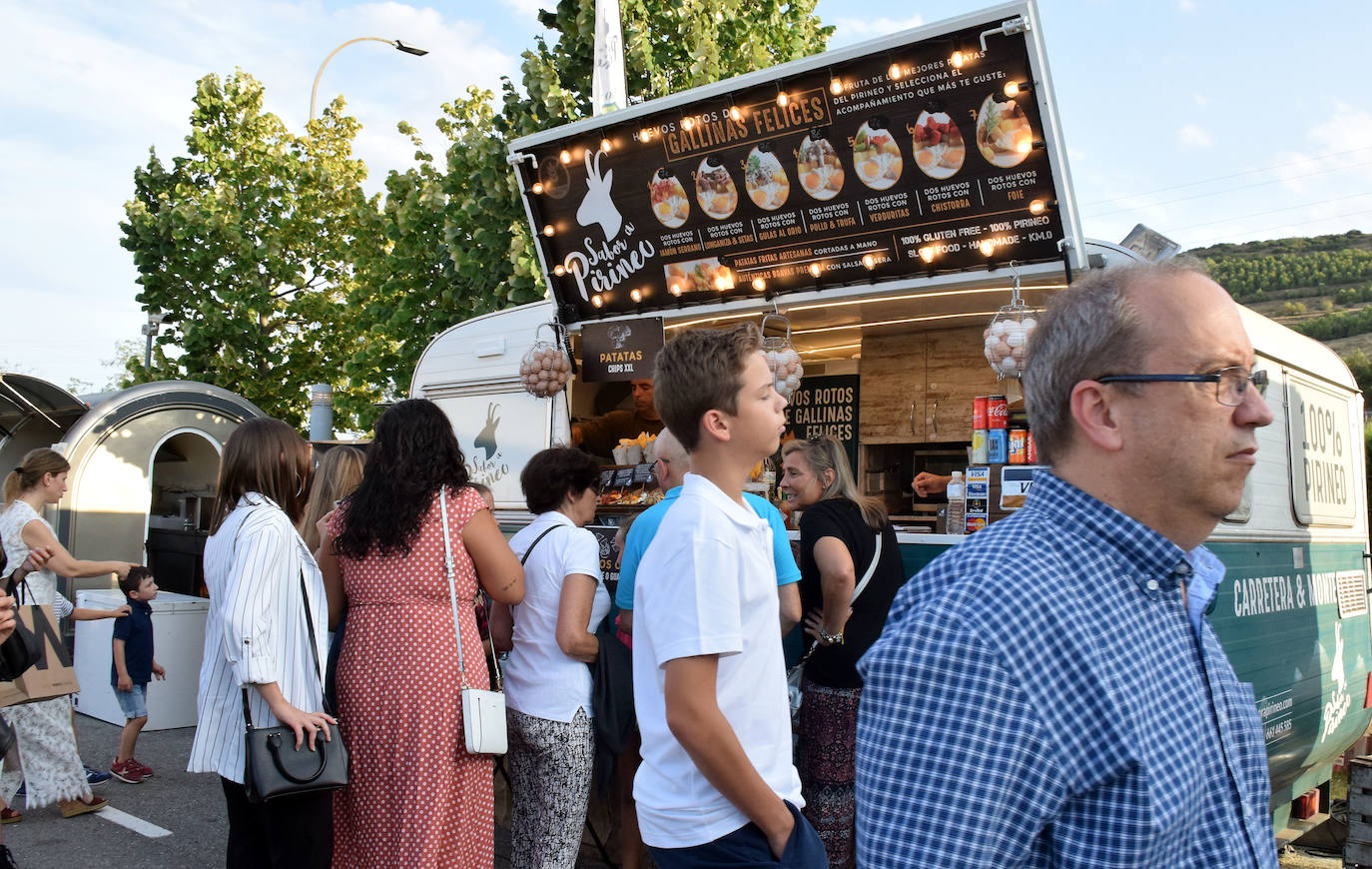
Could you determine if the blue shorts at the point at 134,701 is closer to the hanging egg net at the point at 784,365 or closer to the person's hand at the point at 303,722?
the person's hand at the point at 303,722

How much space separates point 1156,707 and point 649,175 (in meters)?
4.94

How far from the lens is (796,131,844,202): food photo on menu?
5.01 meters

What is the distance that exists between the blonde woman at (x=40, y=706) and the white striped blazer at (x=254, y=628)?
2.93 meters

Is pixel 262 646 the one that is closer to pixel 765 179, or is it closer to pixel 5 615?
pixel 5 615

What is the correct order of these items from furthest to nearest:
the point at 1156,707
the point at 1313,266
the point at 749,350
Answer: the point at 1313,266
the point at 749,350
the point at 1156,707

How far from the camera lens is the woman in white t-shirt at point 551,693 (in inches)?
136

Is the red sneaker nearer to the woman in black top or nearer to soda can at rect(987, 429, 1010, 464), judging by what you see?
the woman in black top

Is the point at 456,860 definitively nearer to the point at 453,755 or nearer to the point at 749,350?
the point at 453,755

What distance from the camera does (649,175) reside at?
5.70 m

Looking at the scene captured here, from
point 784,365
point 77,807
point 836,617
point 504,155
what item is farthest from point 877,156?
point 504,155

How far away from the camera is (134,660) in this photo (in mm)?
6320

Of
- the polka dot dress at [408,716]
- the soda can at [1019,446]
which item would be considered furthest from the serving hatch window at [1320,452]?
the polka dot dress at [408,716]

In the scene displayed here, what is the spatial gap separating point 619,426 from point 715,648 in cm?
531

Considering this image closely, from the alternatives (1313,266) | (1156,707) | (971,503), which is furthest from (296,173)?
(1313,266)
